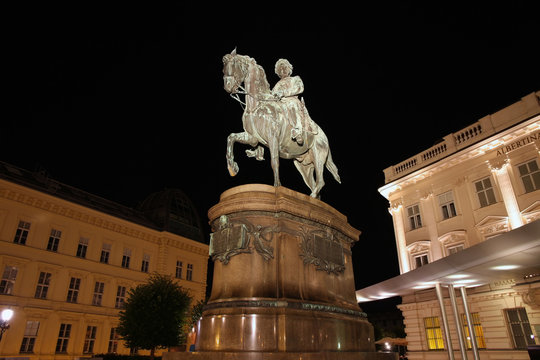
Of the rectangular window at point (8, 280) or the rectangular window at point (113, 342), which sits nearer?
the rectangular window at point (8, 280)

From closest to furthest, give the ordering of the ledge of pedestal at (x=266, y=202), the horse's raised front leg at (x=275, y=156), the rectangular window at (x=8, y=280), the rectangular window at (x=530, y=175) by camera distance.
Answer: the ledge of pedestal at (x=266, y=202)
the horse's raised front leg at (x=275, y=156)
the rectangular window at (x=530, y=175)
the rectangular window at (x=8, y=280)

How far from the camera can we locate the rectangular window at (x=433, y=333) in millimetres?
20464

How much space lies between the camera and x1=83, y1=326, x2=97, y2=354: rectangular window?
25925 millimetres

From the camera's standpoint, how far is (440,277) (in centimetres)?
1026

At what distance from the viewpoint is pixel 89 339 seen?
2627 cm

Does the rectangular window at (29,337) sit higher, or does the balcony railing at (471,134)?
the balcony railing at (471,134)

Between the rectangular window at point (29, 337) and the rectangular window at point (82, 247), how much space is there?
224 inches

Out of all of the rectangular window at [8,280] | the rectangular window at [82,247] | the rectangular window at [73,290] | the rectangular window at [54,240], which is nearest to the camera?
the rectangular window at [8,280]

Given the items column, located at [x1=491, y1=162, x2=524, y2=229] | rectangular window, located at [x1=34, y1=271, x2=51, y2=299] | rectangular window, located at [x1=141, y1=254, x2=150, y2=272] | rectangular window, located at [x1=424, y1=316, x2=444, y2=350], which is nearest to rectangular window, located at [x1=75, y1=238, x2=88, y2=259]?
rectangular window, located at [x1=34, y1=271, x2=51, y2=299]

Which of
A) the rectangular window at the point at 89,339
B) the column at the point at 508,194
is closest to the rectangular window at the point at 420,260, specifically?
the column at the point at 508,194

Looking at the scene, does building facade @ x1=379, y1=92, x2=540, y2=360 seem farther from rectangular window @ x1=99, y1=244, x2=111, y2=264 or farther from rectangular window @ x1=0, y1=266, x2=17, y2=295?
rectangular window @ x1=0, y1=266, x2=17, y2=295

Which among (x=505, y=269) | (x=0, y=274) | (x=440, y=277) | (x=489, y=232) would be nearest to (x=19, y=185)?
(x=0, y=274)

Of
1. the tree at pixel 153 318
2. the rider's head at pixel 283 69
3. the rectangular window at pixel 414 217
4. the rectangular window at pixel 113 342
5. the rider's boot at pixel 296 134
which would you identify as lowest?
the rectangular window at pixel 113 342

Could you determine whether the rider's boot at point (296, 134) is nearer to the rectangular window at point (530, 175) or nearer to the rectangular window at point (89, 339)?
the rectangular window at point (530, 175)
